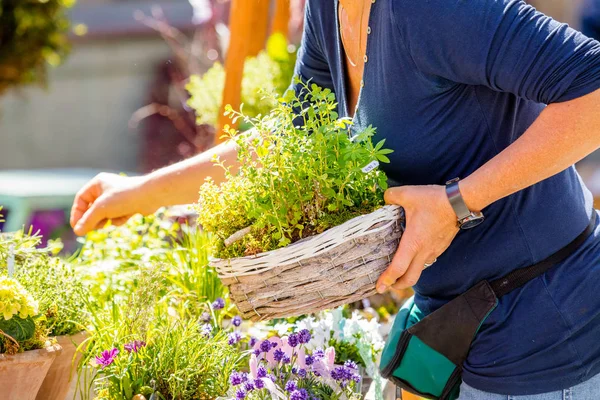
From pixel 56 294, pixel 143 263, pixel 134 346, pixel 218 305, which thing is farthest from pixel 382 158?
pixel 143 263

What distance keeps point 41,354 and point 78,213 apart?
502 millimetres

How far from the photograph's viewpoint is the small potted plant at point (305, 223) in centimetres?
138

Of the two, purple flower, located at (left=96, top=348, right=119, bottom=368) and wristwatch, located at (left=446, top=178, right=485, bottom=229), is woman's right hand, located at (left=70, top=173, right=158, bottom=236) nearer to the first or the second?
purple flower, located at (left=96, top=348, right=119, bottom=368)

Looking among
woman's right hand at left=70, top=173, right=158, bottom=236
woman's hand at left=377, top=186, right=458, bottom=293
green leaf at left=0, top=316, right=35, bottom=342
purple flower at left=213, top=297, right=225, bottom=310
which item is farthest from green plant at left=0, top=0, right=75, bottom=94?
woman's hand at left=377, top=186, right=458, bottom=293

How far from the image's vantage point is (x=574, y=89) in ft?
4.12

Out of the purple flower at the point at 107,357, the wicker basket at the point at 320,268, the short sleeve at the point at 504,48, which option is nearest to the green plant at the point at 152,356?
the purple flower at the point at 107,357

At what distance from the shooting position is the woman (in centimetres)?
128

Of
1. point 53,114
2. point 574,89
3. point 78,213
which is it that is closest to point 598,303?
point 574,89

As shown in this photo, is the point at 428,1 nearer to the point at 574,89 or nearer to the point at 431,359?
the point at 574,89

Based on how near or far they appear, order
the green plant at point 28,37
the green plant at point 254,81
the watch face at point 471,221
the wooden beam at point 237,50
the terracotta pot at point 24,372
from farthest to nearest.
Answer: the green plant at point 28,37 < the green plant at point 254,81 < the wooden beam at point 237,50 < the terracotta pot at point 24,372 < the watch face at point 471,221

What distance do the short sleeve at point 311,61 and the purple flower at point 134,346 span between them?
0.68 meters

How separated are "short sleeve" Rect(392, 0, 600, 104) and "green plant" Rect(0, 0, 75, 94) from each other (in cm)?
464

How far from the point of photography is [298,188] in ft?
4.73

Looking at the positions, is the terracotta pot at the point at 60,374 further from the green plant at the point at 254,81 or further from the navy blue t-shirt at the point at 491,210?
the green plant at the point at 254,81
